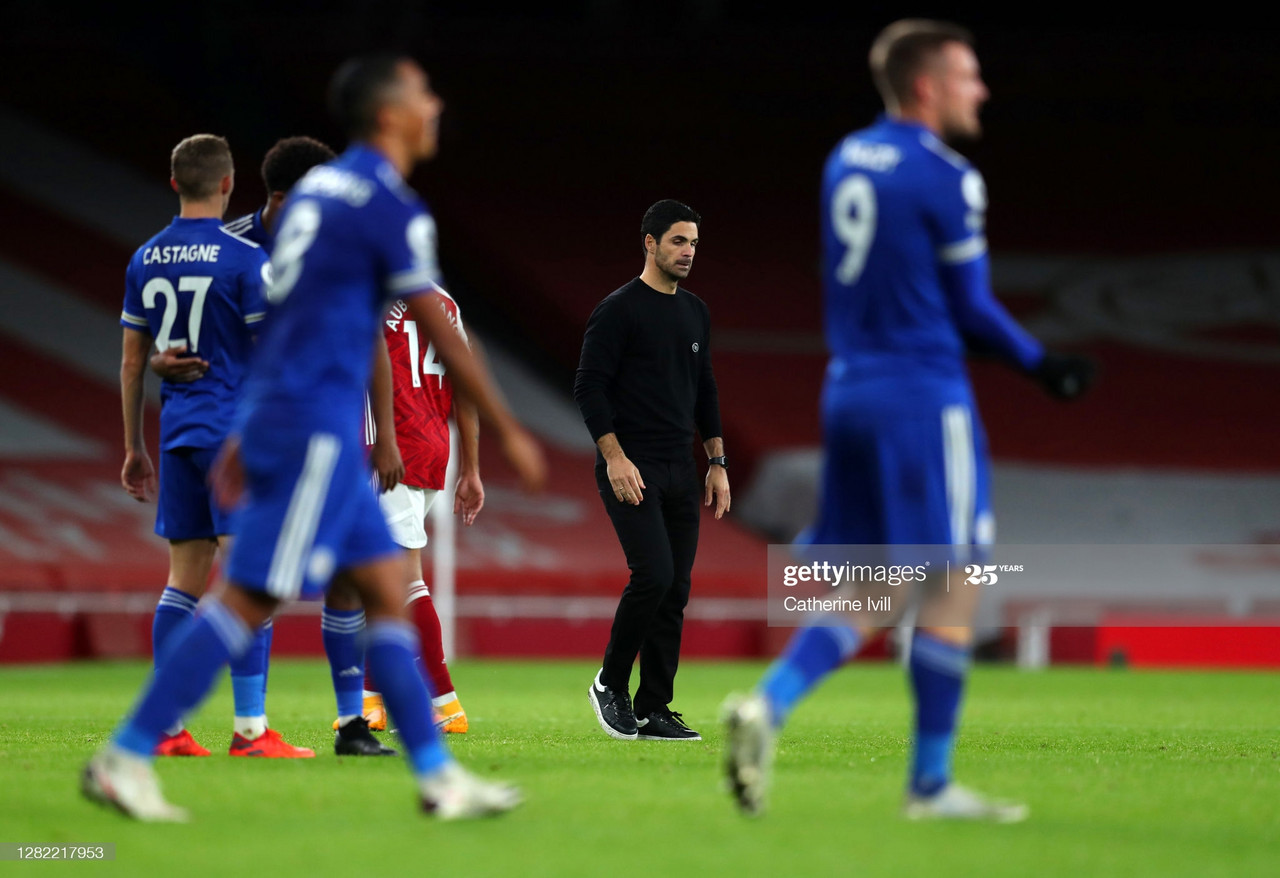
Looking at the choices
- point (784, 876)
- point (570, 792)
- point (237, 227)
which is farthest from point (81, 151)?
point (784, 876)

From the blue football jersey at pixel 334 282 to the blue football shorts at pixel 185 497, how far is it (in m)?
1.90

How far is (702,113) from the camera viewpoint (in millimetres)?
25156

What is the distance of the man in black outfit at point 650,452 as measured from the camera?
7.73m

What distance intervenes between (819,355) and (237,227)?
658 inches

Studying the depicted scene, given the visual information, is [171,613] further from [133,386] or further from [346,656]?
[133,386]

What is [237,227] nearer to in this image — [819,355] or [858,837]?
[858,837]

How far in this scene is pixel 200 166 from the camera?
20.7 ft

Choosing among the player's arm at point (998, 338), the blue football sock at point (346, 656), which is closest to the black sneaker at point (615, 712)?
the blue football sock at point (346, 656)

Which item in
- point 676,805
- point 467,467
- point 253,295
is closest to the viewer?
point 676,805

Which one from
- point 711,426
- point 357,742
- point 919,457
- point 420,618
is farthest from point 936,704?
point 711,426

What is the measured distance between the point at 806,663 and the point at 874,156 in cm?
142

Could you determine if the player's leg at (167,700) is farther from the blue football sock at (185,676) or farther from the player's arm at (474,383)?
the player's arm at (474,383)

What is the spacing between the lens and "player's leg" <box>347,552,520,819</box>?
446 centimetres

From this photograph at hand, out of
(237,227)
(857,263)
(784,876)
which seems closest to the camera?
(784,876)
